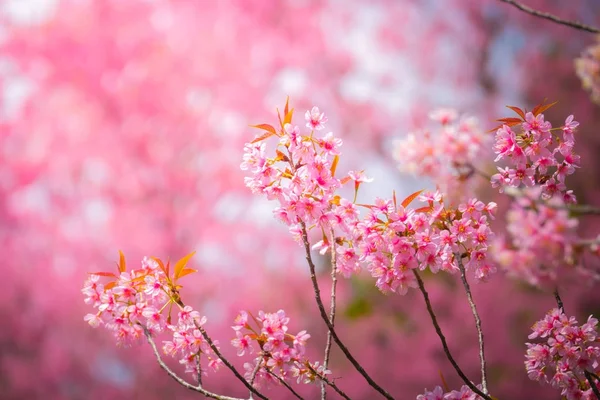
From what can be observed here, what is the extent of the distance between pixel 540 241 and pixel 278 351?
422 mm

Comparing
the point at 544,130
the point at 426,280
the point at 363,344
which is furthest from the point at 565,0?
the point at 544,130

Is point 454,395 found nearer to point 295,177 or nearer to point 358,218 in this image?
point 358,218

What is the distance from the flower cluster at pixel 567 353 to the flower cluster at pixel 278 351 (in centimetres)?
33

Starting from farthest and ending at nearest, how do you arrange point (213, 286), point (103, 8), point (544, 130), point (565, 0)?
point (565, 0) → point (103, 8) → point (213, 286) → point (544, 130)

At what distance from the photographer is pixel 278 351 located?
762 mm

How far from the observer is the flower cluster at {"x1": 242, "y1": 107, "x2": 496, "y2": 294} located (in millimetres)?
732

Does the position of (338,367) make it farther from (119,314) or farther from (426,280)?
(119,314)

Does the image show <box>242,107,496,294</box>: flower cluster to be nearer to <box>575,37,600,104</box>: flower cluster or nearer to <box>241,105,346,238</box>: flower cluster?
<box>241,105,346,238</box>: flower cluster

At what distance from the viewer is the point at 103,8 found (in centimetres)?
308

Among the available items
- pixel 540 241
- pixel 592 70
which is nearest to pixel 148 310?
pixel 540 241

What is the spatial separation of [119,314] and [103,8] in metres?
2.81

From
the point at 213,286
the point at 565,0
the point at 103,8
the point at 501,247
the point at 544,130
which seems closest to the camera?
the point at 501,247

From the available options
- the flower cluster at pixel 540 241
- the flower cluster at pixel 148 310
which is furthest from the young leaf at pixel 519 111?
the flower cluster at pixel 148 310

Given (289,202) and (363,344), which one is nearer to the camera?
(289,202)
